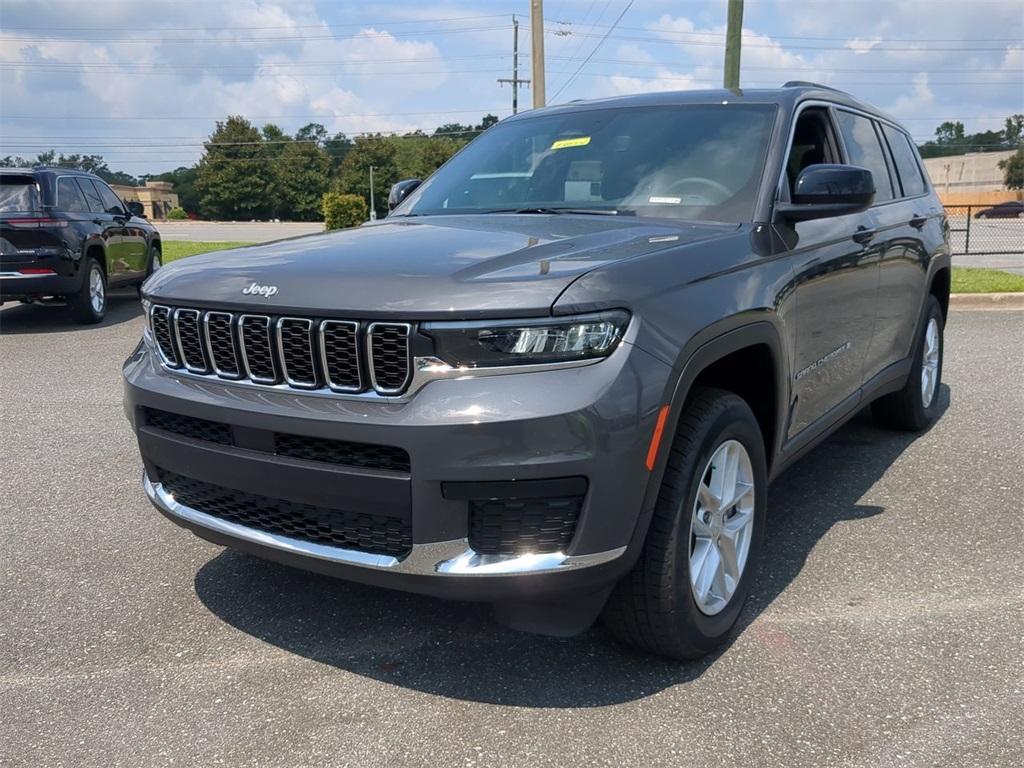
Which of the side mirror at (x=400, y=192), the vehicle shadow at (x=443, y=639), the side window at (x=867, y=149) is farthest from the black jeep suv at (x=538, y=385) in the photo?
the side mirror at (x=400, y=192)

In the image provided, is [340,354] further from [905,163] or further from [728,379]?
[905,163]

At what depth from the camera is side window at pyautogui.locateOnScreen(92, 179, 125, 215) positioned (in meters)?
11.6

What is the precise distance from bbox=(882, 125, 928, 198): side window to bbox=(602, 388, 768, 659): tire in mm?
2899

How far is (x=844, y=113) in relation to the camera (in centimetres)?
442

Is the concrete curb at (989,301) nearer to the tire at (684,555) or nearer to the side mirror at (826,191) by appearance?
the side mirror at (826,191)

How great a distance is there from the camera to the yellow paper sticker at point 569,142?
3.94m

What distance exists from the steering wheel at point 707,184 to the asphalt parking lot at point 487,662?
58.8 inches

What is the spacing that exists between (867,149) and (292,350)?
133 inches

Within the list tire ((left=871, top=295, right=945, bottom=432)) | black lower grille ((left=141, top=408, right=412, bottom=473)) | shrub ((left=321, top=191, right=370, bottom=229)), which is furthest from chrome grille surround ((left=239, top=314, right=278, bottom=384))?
shrub ((left=321, top=191, right=370, bottom=229))

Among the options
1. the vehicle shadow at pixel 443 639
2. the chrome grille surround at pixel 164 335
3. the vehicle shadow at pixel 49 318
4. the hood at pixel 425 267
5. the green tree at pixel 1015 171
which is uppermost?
the green tree at pixel 1015 171

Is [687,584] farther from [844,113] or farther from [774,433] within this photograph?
[844,113]

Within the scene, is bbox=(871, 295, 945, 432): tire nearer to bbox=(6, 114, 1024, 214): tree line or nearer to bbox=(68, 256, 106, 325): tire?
bbox=(68, 256, 106, 325): tire

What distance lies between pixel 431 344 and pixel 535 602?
0.78 m

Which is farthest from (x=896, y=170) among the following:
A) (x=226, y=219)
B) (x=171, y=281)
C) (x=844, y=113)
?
(x=226, y=219)
